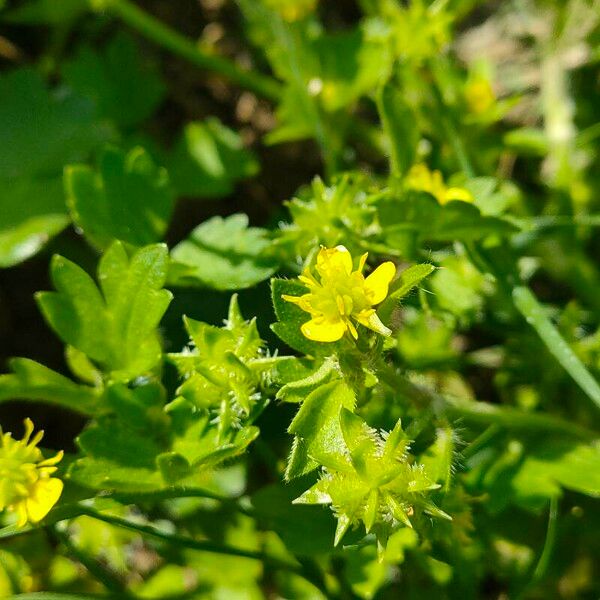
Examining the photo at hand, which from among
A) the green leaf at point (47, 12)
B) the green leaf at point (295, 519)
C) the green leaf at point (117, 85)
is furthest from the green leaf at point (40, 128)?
the green leaf at point (295, 519)

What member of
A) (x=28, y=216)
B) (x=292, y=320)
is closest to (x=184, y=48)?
(x=28, y=216)

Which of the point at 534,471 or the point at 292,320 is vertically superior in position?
the point at 292,320

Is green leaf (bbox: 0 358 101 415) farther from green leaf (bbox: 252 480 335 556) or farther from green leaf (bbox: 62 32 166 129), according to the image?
green leaf (bbox: 62 32 166 129)

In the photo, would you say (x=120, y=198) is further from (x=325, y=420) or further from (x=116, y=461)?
(x=325, y=420)

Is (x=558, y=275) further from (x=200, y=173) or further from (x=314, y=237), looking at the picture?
(x=200, y=173)

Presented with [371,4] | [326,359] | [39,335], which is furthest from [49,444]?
[371,4]

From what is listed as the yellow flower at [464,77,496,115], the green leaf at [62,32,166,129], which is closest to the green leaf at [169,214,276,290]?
the yellow flower at [464,77,496,115]
